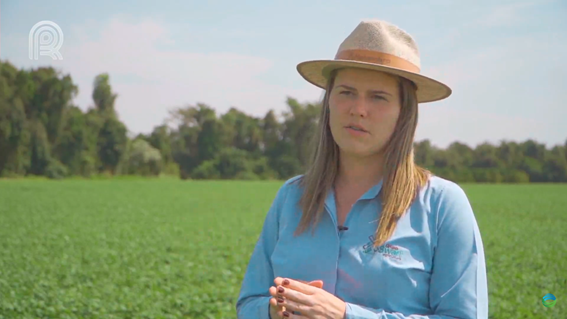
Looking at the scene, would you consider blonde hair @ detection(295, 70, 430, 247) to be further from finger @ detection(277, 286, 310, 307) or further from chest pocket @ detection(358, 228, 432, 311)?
finger @ detection(277, 286, 310, 307)

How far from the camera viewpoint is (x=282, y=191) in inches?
88.7

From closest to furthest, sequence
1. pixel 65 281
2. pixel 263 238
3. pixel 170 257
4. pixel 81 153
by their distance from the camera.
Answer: pixel 263 238, pixel 65 281, pixel 170 257, pixel 81 153

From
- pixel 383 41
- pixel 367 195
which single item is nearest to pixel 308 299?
pixel 367 195

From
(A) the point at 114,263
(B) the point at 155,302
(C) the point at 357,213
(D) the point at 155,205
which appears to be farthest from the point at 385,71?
(D) the point at 155,205

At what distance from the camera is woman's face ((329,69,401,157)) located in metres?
1.99

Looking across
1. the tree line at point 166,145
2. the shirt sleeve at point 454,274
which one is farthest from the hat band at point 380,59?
the tree line at point 166,145

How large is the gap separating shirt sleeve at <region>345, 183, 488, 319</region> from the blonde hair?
5.1 inches

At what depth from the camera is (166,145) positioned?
62219 mm

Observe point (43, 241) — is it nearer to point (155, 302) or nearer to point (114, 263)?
point (114, 263)

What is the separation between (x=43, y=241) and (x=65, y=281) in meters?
5.66

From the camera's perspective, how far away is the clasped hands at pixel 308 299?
1.83 meters

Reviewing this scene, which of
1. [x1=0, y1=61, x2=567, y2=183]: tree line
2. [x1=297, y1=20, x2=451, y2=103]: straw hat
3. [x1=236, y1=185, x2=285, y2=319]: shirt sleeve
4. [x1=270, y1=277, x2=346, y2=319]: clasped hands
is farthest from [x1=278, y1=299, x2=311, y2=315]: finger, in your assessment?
[x1=0, y1=61, x2=567, y2=183]: tree line

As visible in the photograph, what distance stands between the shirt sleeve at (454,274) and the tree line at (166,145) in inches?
1516

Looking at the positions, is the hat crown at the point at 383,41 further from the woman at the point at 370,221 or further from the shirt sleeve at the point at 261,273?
the shirt sleeve at the point at 261,273
